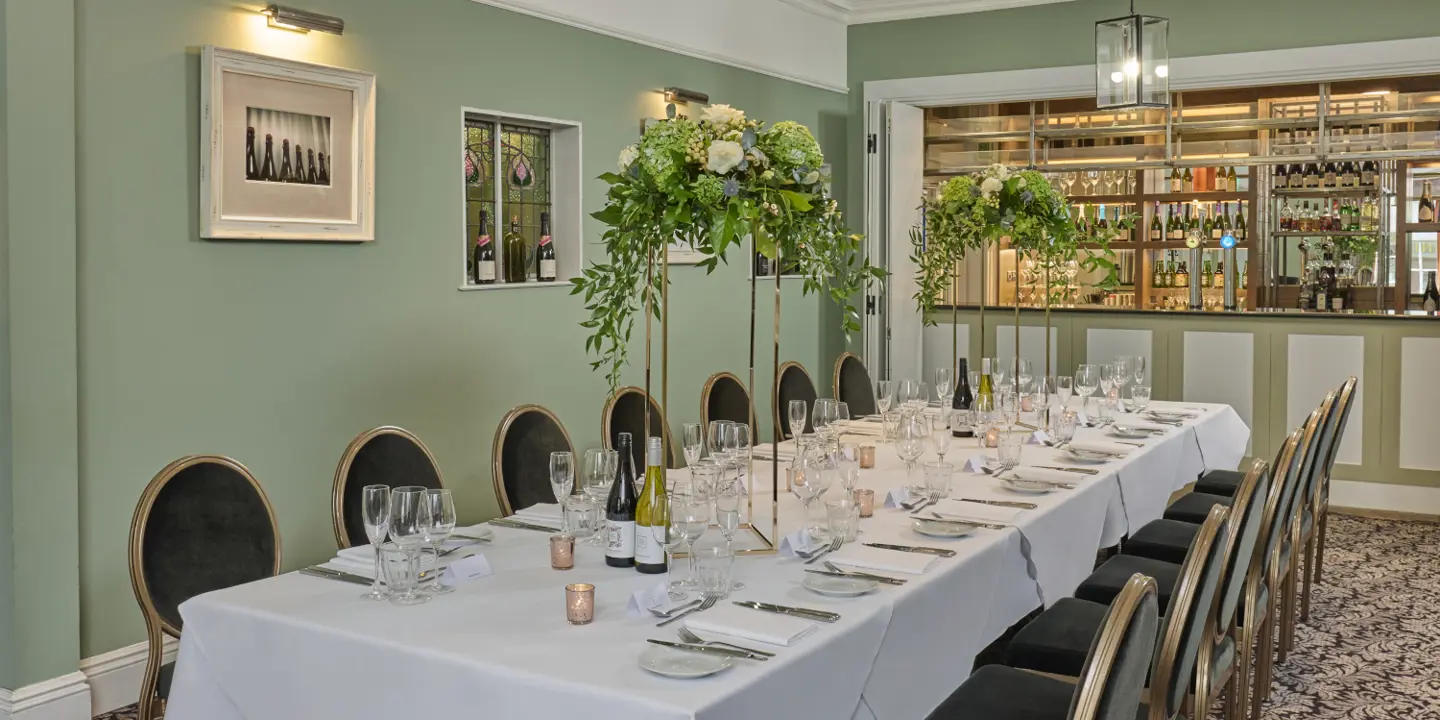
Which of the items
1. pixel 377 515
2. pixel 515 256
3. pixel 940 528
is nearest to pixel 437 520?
pixel 377 515

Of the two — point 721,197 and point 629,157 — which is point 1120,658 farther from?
point 629,157

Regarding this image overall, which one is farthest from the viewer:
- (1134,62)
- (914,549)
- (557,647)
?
(1134,62)

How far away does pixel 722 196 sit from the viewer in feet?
8.79

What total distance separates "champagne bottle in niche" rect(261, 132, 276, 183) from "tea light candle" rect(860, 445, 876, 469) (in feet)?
7.26

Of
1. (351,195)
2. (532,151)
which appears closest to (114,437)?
(351,195)

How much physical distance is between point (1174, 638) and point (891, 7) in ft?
20.8

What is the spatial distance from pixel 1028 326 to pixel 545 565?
19.8ft

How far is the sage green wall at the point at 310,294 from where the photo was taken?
391 cm

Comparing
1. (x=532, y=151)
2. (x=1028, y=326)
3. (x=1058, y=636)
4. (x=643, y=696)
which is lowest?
(x=1058, y=636)

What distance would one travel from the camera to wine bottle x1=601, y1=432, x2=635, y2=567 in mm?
2674

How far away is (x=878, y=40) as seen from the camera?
8.16m

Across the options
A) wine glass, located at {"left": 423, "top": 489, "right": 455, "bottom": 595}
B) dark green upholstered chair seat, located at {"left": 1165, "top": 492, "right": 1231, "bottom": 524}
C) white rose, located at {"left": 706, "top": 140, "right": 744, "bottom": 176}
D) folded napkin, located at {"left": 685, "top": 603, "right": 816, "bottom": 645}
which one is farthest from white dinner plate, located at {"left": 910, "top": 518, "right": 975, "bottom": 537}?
dark green upholstered chair seat, located at {"left": 1165, "top": 492, "right": 1231, "bottom": 524}

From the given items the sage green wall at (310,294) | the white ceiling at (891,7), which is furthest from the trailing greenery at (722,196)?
the white ceiling at (891,7)

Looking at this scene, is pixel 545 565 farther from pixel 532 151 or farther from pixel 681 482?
pixel 532 151
